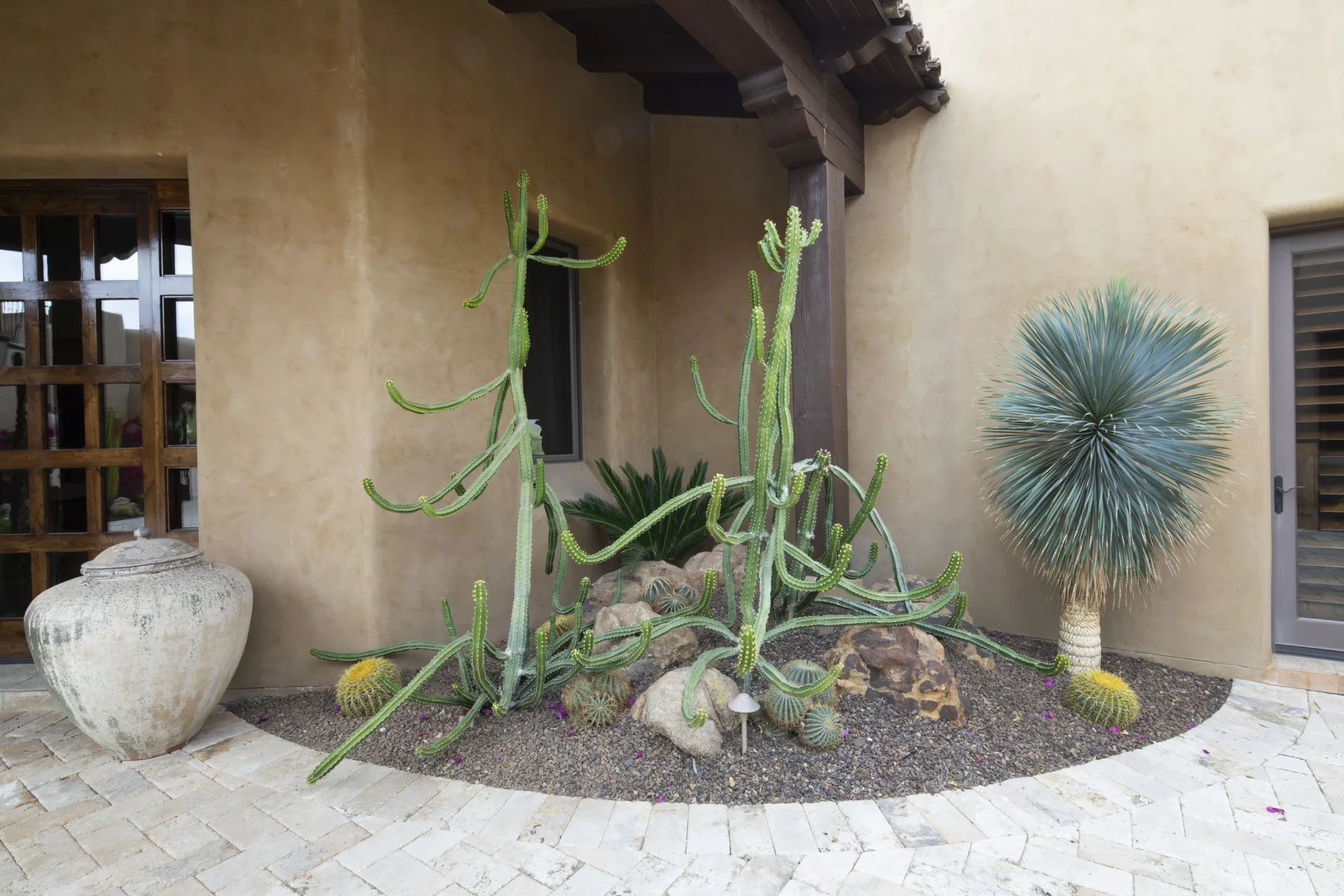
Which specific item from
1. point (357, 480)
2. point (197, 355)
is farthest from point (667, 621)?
point (197, 355)

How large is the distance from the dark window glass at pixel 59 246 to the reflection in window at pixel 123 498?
97cm

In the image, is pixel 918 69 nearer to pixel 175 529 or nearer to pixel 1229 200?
pixel 1229 200

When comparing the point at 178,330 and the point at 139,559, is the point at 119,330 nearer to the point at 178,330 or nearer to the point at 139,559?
the point at 178,330

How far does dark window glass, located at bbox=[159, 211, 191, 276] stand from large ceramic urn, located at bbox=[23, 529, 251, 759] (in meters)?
1.40

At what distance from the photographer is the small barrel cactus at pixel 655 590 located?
3156 millimetres

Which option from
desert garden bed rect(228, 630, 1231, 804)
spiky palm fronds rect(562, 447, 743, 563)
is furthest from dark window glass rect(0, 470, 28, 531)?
spiky palm fronds rect(562, 447, 743, 563)

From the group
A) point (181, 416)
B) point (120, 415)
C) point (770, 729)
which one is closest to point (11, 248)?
point (120, 415)

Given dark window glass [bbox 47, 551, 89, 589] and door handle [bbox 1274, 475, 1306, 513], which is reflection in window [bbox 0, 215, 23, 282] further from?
door handle [bbox 1274, 475, 1306, 513]

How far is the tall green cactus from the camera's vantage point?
7.17ft

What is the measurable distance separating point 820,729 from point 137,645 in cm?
239

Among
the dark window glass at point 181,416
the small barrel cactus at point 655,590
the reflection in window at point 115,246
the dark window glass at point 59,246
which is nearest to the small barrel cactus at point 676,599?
the small barrel cactus at point 655,590

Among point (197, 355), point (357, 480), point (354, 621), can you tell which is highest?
point (197, 355)

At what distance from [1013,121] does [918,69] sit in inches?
24.0

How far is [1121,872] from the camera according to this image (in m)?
1.79
